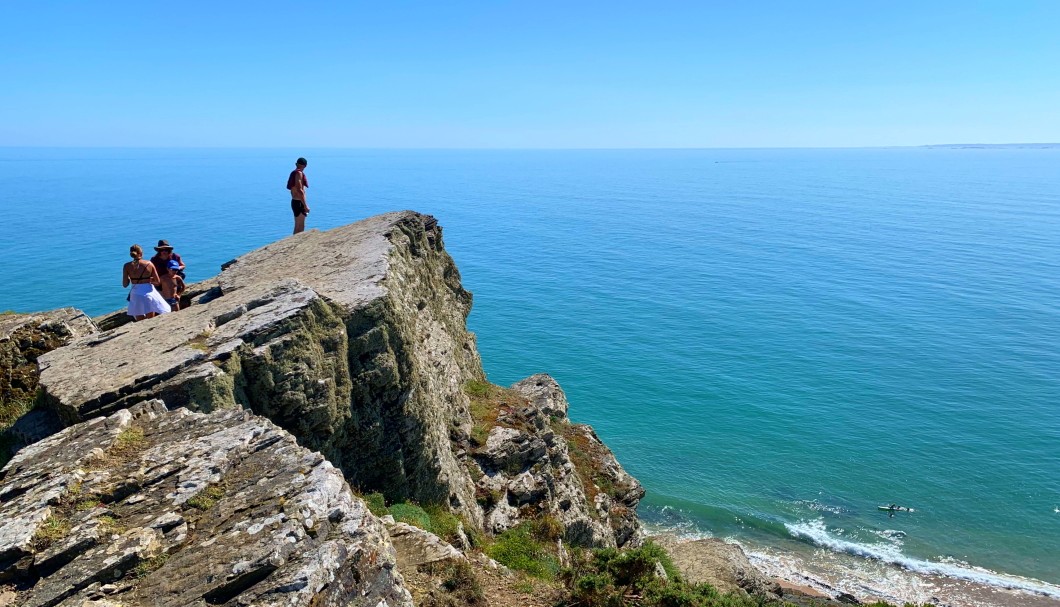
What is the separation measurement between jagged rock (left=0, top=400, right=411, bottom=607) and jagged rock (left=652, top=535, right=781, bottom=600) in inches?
812

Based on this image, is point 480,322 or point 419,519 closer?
point 419,519

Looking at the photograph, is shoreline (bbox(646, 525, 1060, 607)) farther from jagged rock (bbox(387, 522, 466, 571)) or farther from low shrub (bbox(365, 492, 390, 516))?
jagged rock (bbox(387, 522, 466, 571))

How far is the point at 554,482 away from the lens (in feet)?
69.0

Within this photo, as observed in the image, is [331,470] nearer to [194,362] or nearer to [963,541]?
[194,362]

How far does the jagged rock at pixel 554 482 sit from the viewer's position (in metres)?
19.7

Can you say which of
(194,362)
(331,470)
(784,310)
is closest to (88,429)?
(194,362)

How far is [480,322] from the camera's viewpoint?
252 feet

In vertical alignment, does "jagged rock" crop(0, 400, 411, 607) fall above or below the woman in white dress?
below

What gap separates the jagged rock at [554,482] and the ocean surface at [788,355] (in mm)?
19227

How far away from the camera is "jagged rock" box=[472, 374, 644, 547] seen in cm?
1972

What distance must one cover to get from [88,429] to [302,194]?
17039 millimetres

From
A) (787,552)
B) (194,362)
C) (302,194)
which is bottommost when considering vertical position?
(787,552)

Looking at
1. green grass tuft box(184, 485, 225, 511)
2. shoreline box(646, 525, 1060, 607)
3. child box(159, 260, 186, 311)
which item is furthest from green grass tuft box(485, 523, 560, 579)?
shoreline box(646, 525, 1060, 607)

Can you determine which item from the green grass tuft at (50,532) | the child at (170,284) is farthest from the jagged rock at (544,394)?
the green grass tuft at (50,532)
